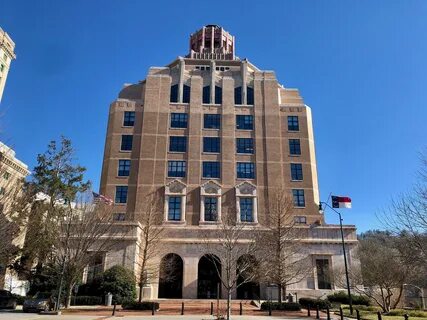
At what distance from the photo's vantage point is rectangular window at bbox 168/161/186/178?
1957 inches

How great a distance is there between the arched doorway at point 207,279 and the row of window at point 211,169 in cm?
1175

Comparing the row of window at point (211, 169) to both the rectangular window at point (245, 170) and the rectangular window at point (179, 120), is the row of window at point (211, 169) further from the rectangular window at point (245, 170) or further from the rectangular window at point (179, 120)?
the rectangular window at point (179, 120)

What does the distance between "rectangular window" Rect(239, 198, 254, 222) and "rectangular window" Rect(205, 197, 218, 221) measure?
3153 mm

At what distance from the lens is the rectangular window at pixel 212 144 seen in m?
51.5

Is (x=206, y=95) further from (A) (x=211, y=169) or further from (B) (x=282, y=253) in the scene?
(B) (x=282, y=253)

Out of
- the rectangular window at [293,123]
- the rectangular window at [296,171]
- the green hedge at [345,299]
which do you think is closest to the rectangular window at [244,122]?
the rectangular window at [293,123]

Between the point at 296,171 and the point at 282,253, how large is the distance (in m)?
16.5

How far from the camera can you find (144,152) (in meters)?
50.5

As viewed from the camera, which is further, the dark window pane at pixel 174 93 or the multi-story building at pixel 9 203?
the dark window pane at pixel 174 93

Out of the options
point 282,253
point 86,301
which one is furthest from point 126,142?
point 282,253

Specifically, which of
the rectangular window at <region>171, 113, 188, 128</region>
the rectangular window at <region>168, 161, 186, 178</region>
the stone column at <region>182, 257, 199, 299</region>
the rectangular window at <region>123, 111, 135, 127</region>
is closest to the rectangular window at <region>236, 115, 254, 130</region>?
the rectangular window at <region>171, 113, 188, 128</region>

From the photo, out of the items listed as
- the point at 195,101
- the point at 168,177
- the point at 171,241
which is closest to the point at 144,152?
the point at 168,177

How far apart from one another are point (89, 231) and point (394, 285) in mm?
27363

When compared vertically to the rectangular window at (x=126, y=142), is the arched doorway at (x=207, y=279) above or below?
below
